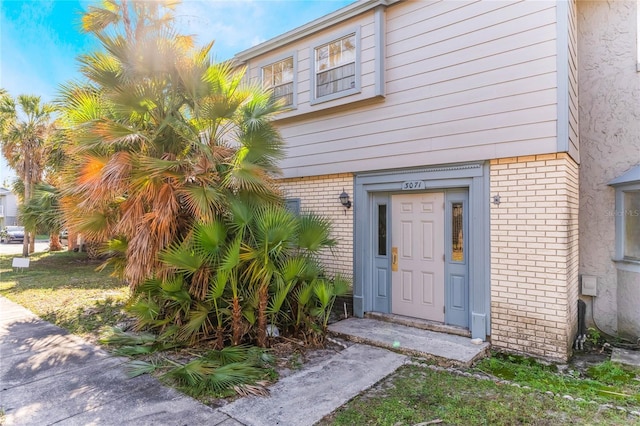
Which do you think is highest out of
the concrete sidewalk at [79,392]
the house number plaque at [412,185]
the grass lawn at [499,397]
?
the house number plaque at [412,185]

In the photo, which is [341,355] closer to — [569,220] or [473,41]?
[569,220]

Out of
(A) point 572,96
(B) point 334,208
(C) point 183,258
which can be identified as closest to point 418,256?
(B) point 334,208

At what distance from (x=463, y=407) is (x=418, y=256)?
2877mm

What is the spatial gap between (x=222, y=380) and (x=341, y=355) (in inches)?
68.4

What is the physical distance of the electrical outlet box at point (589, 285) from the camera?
19.4 feet

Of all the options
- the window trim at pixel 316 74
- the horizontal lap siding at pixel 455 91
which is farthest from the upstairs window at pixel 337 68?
the horizontal lap siding at pixel 455 91

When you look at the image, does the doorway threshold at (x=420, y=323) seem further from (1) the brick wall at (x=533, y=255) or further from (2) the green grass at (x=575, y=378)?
(2) the green grass at (x=575, y=378)

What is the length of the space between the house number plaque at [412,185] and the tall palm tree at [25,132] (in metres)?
16.1

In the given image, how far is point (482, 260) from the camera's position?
209 inches

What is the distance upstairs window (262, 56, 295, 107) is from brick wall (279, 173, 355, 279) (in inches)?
74.4

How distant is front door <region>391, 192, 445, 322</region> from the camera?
19.3ft

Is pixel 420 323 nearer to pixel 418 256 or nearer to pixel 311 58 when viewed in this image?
pixel 418 256

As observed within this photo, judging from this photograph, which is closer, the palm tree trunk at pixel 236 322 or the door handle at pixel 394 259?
the palm tree trunk at pixel 236 322

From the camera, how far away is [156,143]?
560cm
